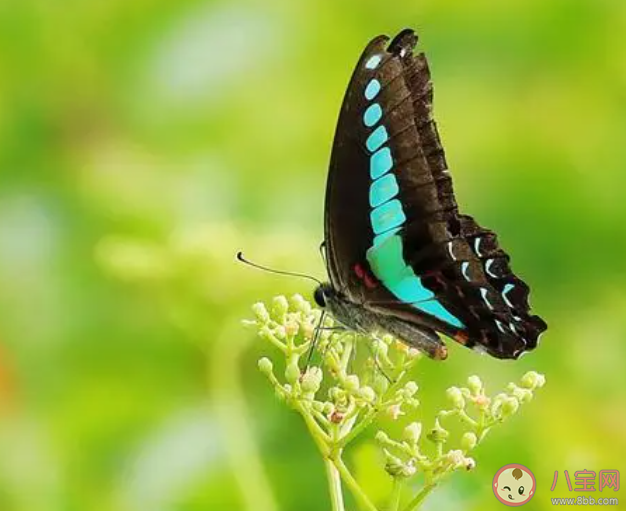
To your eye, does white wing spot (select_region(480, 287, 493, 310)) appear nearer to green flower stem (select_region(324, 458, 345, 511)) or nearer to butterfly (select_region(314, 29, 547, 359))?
butterfly (select_region(314, 29, 547, 359))

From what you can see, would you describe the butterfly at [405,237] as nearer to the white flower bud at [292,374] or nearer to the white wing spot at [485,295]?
the white wing spot at [485,295]

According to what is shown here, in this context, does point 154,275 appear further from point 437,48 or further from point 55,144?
point 437,48

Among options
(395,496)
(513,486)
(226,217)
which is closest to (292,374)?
(395,496)

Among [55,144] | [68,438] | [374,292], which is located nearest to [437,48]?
[55,144]

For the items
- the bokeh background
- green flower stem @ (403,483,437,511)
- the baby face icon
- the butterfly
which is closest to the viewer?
green flower stem @ (403,483,437,511)

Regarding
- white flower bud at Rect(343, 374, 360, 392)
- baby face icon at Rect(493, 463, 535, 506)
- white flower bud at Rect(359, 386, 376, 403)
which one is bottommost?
baby face icon at Rect(493, 463, 535, 506)

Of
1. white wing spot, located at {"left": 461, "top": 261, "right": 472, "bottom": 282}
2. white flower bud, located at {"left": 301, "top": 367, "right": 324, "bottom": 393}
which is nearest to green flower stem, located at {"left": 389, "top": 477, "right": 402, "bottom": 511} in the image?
white flower bud, located at {"left": 301, "top": 367, "right": 324, "bottom": 393}

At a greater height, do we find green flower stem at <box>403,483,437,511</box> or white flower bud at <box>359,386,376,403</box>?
white flower bud at <box>359,386,376,403</box>

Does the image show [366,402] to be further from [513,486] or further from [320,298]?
[513,486]
